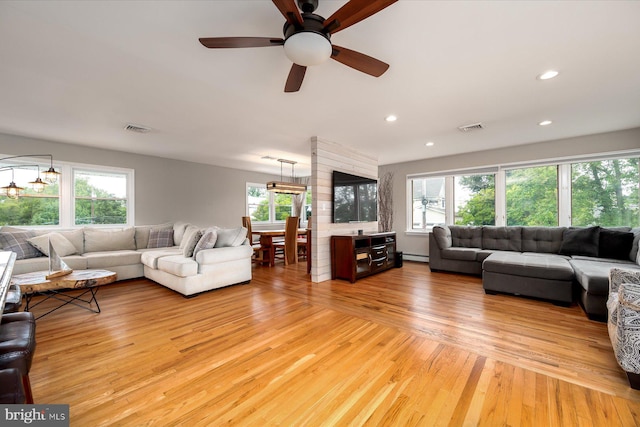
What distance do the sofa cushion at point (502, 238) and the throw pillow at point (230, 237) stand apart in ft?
14.7


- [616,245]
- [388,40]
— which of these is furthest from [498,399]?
[616,245]

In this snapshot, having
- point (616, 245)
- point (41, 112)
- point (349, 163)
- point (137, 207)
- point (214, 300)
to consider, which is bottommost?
point (214, 300)

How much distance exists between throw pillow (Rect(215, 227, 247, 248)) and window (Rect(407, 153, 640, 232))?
4.14 meters

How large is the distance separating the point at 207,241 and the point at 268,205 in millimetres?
4734

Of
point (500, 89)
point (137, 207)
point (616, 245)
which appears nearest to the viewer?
point (500, 89)

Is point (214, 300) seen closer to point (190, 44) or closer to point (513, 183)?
point (190, 44)

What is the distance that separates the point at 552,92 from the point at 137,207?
7.19 metres

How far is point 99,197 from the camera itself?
5316 millimetres

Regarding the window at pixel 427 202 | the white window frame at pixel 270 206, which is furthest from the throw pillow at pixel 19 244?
the window at pixel 427 202

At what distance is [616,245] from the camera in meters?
3.72

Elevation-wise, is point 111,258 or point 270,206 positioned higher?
point 270,206

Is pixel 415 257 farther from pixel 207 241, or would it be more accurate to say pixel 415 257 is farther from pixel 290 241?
pixel 207 241

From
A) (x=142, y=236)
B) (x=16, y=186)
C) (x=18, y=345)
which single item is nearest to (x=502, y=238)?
(x=18, y=345)

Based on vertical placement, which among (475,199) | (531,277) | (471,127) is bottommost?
(531,277)
